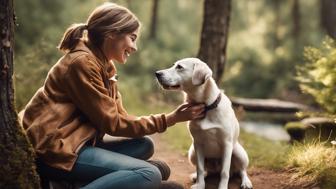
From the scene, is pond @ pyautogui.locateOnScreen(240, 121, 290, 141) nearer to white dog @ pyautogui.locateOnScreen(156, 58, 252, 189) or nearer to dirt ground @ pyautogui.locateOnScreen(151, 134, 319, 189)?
dirt ground @ pyautogui.locateOnScreen(151, 134, 319, 189)

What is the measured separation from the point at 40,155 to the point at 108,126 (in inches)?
21.4

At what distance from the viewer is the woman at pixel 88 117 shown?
372 centimetres

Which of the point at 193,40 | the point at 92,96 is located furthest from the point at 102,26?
the point at 193,40

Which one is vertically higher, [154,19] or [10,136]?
[10,136]

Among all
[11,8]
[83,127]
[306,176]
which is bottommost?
[306,176]

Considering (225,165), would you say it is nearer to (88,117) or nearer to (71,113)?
(88,117)

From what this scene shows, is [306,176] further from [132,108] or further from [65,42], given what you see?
[132,108]

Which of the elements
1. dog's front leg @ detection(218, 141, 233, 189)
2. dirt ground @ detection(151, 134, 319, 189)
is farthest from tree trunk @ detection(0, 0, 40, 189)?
dirt ground @ detection(151, 134, 319, 189)

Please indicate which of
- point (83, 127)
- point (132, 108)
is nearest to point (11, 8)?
point (83, 127)

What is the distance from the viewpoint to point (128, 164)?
3832 mm

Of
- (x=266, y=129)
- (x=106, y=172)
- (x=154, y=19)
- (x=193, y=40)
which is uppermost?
(x=106, y=172)

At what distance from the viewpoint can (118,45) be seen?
4047 mm

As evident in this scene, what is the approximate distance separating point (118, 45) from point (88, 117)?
24.5 inches

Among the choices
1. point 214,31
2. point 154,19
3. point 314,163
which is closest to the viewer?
point 314,163
